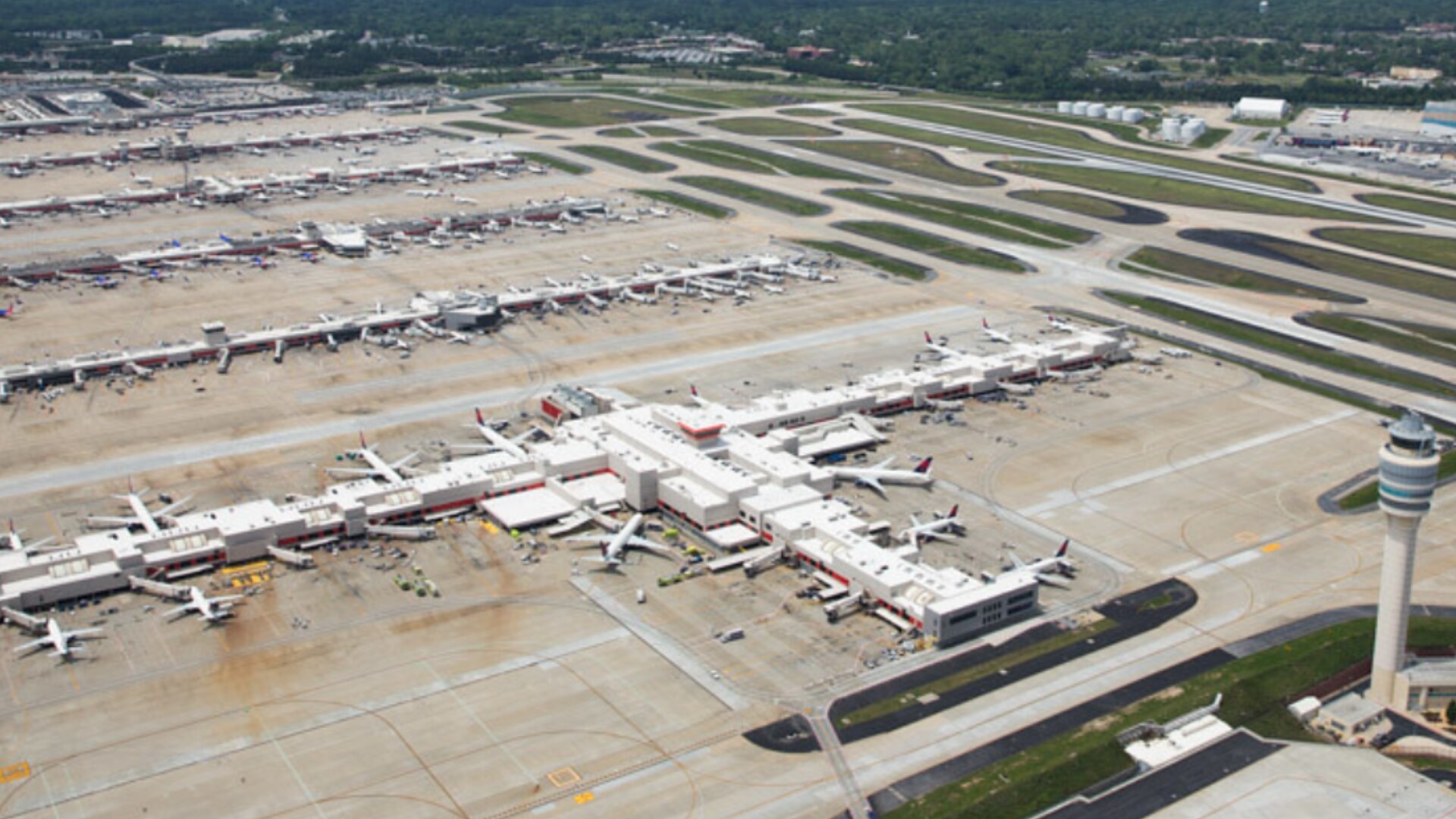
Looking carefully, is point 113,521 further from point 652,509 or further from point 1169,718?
point 1169,718

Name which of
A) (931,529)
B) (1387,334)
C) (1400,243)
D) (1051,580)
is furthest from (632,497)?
(1400,243)

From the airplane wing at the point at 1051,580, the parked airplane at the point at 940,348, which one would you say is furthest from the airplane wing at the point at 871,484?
the parked airplane at the point at 940,348

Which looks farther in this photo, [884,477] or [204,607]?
[884,477]

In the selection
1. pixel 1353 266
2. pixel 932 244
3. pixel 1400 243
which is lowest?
pixel 1353 266

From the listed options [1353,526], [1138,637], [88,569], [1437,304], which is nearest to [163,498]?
[88,569]

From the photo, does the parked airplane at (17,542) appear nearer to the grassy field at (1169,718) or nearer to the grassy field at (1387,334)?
the grassy field at (1169,718)

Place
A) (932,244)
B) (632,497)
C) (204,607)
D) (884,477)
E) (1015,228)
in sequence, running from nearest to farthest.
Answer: (204,607) → (632,497) → (884,477) → (932,244) → (1015,228)

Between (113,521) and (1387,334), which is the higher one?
(1387,334)
